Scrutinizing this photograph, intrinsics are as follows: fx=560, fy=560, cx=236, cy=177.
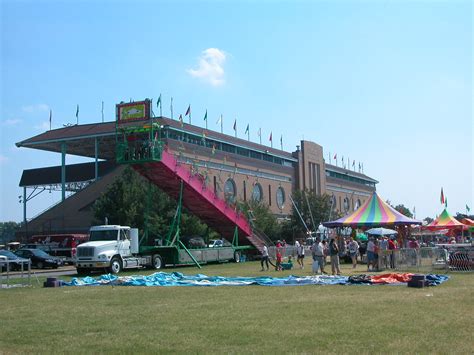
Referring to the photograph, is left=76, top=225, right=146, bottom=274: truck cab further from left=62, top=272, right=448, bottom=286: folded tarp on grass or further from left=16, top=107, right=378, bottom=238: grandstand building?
left=16, top=107, right=378, bottom=238: grandstand building

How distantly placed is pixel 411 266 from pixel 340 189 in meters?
81.1

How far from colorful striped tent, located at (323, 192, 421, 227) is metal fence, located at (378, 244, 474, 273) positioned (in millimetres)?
4720

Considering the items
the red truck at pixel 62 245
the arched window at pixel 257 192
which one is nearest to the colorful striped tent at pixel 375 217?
the red truck at pixel 62 245

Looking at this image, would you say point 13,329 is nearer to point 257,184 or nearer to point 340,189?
point 257,184

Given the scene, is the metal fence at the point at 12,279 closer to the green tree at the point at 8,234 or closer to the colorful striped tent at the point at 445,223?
the colorful striped tent at the point at 445,223

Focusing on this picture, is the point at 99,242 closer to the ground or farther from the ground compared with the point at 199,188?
closer to the ground

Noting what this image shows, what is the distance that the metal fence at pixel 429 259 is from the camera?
78.1 ft

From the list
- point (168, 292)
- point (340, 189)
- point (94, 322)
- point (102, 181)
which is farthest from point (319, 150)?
point (94, 322)

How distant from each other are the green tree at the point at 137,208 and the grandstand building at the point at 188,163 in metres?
4.28

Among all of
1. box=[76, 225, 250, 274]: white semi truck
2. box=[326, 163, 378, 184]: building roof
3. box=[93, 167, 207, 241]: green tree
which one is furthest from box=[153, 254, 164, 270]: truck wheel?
box=[326, 163, 378, 184]: building roof

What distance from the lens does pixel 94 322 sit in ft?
37.4

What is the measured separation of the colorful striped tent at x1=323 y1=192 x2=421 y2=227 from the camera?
1262 inches

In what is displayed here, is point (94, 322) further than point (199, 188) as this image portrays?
No

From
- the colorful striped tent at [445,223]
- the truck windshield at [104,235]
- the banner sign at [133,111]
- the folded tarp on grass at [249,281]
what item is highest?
the banner sign at [133,111]
